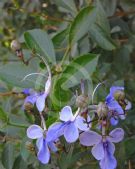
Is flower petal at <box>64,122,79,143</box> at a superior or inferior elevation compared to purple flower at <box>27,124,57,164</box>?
superior

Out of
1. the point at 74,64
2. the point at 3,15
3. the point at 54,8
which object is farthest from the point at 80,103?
the point at 3,15

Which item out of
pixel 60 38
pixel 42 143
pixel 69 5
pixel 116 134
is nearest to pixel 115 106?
pixel 116 134

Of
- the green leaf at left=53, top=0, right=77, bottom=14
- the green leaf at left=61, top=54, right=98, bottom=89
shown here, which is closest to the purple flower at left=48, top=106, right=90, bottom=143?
the green leaf at left=61, top=54, right=98, bottom=89

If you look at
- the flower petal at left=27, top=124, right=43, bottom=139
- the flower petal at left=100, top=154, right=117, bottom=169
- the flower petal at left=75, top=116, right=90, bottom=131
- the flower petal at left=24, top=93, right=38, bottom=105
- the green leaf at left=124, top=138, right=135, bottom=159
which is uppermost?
the flower petal at left=24, top=93, right=38, bottom=105

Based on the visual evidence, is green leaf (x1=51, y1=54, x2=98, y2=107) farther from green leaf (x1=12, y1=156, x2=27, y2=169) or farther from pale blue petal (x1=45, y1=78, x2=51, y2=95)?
green leaf (x1=12, y1=156, x2=27, y2=169)

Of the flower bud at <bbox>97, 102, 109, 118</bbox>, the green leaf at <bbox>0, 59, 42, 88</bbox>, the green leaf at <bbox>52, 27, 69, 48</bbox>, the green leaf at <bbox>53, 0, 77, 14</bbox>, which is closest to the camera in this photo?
the flower bud at <bbox>97, 102, 109, 118</bbox>

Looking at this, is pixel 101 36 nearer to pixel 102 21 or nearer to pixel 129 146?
pixel 102 21
